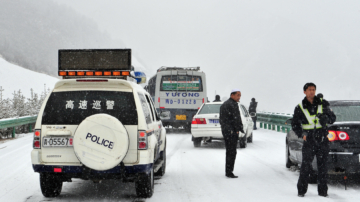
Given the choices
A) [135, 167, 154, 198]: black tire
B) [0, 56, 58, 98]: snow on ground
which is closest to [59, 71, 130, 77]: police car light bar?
[135, 167, 154, 198]: black tire

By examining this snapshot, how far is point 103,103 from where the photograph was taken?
5.88m

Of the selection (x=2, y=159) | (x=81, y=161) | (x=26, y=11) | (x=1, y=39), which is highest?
(x=26, y=11)

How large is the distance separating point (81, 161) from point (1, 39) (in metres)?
86.5

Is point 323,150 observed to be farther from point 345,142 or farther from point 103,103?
point 103,103

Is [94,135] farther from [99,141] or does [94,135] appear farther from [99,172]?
[99,172]

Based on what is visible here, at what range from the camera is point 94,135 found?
17.7ft

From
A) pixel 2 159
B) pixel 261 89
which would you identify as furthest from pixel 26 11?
pixel 2 159

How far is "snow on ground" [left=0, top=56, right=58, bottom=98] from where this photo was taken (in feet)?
191

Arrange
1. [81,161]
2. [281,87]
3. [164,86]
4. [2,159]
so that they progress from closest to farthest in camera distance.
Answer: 1. [81,161]
2. [2,159]
3. [164,86]
4. [281,87]

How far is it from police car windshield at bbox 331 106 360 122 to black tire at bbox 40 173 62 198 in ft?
16.2

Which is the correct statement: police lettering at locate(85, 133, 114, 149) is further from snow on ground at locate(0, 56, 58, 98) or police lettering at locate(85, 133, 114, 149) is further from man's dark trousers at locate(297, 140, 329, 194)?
snow on ground at locate(0, 56, 58, 98)

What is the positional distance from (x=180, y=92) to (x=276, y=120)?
17.3 ft

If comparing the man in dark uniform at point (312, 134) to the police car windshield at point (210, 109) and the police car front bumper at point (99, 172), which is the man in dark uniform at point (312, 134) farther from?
the police car windshield at point (210, 109)

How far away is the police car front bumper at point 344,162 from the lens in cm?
660
